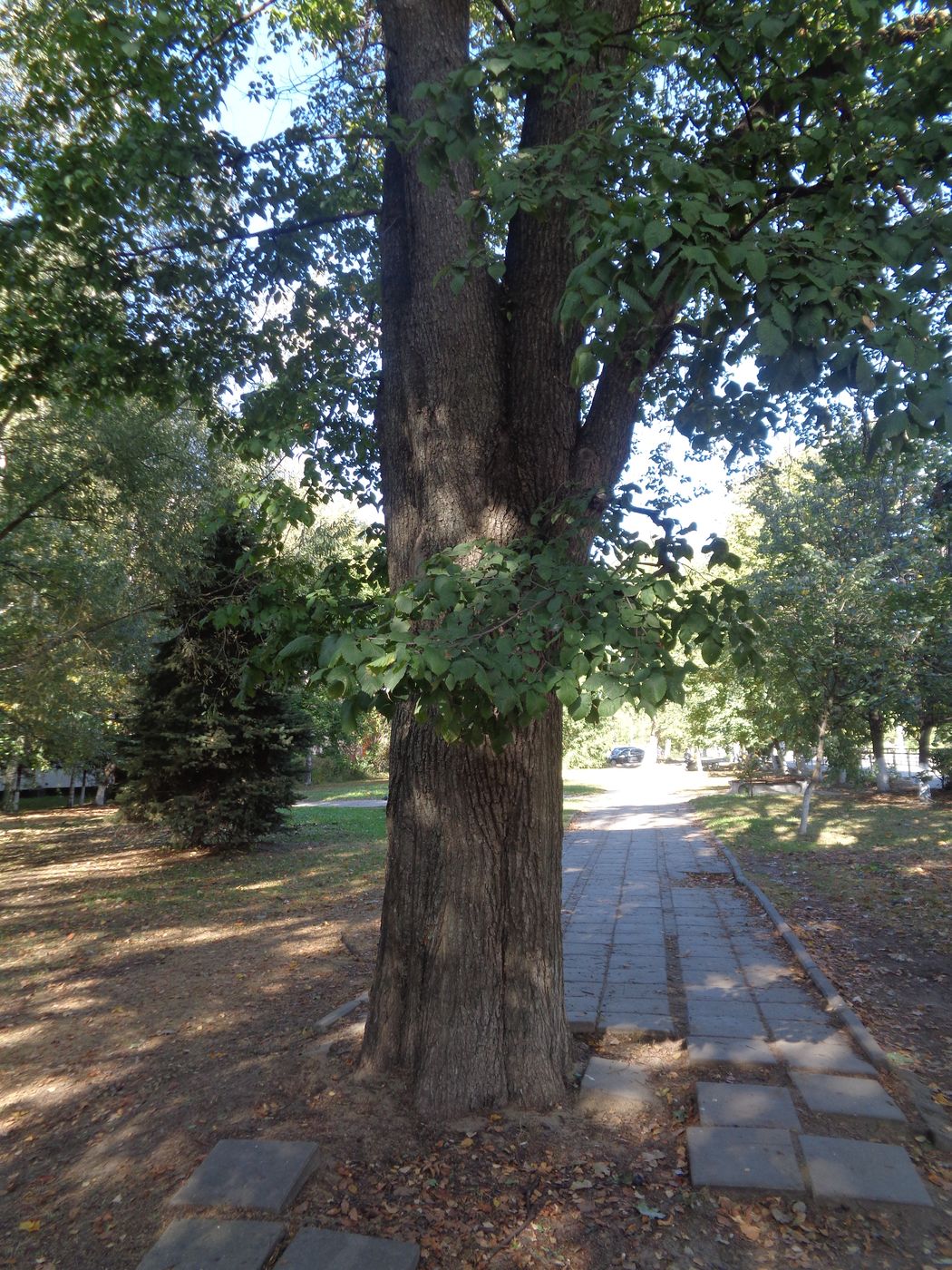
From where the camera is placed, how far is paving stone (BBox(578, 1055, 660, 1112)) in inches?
163

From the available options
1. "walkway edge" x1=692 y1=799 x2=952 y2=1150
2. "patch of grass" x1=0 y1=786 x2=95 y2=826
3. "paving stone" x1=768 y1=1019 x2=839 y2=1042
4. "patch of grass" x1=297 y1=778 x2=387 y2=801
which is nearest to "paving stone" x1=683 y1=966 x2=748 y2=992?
"walkway edge" x1=692 y1=799 x2=952 y2=1150

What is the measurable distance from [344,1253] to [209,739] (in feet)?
32.0

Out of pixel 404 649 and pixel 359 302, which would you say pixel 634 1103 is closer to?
pixel 404 649

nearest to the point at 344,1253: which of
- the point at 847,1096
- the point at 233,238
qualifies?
the point at 847,1096

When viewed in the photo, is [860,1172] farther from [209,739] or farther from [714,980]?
[209,739]

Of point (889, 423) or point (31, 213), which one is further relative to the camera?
point (31, 213)

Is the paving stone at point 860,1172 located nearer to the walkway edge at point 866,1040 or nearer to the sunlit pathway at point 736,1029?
the sunlit pathway at point 736,1029

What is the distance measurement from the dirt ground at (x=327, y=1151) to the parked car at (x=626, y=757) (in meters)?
52.4

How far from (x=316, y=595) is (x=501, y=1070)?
2.45 metres

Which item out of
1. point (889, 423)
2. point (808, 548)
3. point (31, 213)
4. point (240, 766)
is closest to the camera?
point (889, 423)

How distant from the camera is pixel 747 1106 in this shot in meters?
4.10

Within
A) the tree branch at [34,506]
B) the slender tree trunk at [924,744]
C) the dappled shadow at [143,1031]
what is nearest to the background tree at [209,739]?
the dappled shadow at [143,1031]

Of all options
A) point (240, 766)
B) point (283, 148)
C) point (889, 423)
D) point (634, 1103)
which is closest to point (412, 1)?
point (283, 148)

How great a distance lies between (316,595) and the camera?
174 inches
